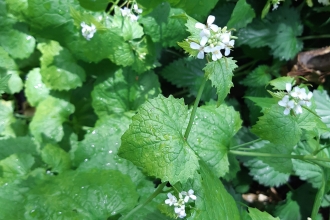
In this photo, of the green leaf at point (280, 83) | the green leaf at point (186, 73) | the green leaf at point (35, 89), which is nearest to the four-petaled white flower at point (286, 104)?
the green leaf at point (280, 83)

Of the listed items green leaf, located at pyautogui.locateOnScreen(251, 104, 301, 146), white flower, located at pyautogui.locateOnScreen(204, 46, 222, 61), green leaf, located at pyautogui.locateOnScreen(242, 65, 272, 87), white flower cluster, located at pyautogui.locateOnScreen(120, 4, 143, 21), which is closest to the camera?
white flower, located at pyautogui.locateOnScreen(204, 46, 222, 61)

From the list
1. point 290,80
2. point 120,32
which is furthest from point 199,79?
point 290,80

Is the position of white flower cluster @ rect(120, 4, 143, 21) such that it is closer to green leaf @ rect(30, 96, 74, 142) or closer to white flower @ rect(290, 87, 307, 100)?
green leaf @ rect(30, 96, 74, 142)

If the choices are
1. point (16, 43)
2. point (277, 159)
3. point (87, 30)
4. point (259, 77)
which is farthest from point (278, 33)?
point (16, 43)

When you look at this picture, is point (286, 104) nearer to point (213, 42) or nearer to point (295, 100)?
point (295, 100)

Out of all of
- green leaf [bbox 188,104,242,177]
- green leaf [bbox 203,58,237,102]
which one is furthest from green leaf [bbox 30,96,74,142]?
green leaf [bbox 203,58,237,102]

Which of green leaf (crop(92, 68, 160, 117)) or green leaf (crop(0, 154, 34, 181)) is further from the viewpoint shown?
green leaf (crop(92, 68, 160, 117))

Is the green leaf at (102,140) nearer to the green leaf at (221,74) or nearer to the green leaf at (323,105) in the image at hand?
the green leaf at (221,74)
